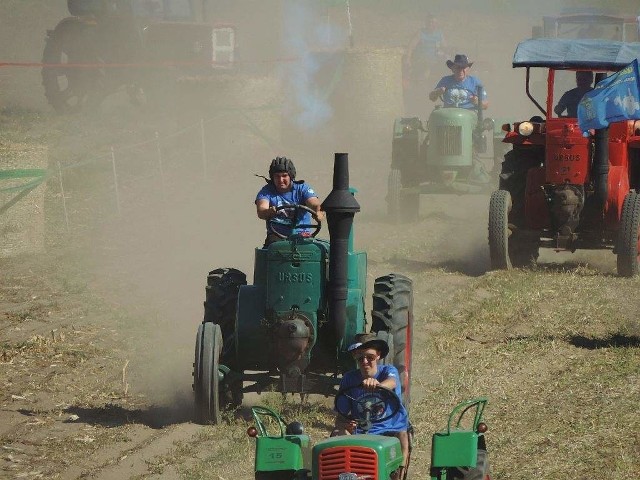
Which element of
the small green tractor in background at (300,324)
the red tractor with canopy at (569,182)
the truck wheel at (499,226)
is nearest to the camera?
the small green tractor in background at (300,324)

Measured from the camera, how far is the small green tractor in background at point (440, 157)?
16.6 m

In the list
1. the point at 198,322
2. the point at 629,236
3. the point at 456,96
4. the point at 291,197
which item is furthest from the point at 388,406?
the point at 456,96

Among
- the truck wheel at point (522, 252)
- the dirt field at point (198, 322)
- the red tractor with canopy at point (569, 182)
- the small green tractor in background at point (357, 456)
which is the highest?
the red tractor with canopy at point (569, 182)

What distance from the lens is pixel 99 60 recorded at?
25.7 meters

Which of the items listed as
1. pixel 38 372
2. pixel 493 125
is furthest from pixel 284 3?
pixel 38 372

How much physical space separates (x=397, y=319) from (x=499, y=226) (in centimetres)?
493

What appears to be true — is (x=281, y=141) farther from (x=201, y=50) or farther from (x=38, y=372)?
(x=38, y=372)

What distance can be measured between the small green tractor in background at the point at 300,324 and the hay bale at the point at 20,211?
743cm

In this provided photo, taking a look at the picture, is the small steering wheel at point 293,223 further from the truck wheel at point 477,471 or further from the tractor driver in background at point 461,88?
the tractor driver in background at point 461,88

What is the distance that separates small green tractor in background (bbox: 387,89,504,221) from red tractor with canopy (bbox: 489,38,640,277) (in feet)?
9.90

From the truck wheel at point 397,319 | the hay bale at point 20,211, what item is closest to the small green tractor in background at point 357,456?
the truck wheel at point 397,319

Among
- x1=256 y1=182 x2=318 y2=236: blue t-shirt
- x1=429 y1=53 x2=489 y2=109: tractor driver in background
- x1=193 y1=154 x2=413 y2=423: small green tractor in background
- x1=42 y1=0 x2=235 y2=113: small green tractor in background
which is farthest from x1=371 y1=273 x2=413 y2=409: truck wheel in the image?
x1=42 y1=0 x2=235 y2=113: small green tractor in background

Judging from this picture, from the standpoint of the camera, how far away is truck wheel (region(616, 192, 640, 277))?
12.2 meters

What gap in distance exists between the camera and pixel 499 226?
502 inches
